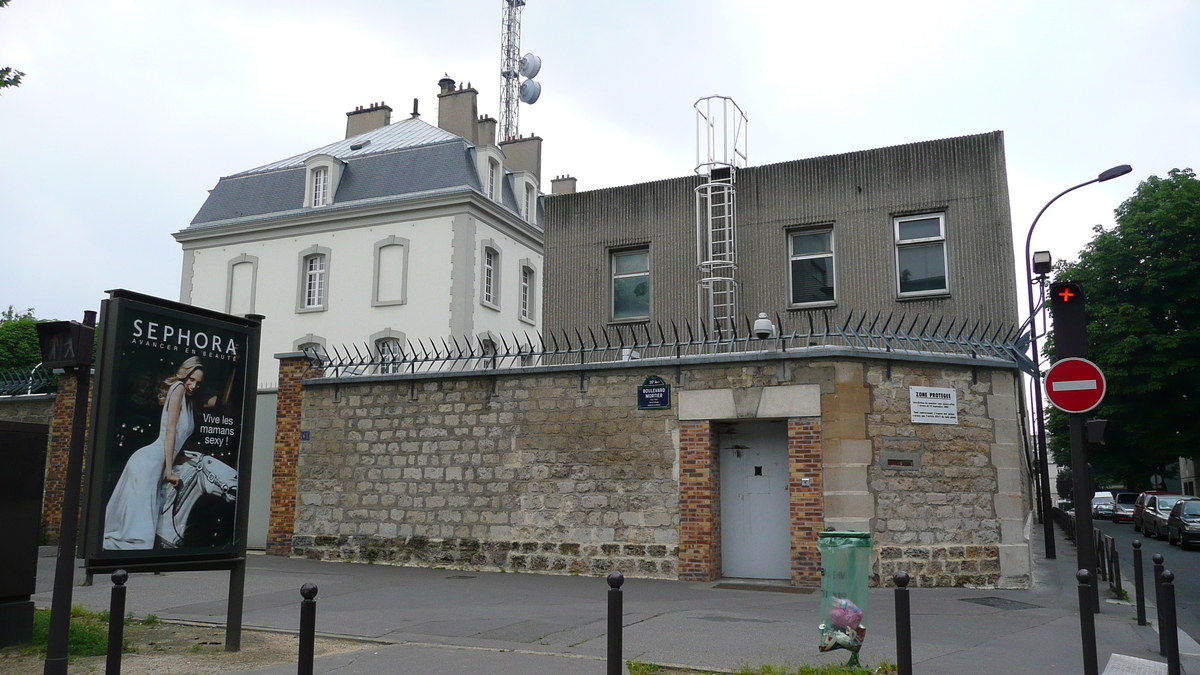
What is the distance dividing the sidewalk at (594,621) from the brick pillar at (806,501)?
0.64 meters

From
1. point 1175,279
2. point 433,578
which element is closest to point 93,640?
point 433,578

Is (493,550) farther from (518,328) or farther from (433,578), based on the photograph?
(518,328)

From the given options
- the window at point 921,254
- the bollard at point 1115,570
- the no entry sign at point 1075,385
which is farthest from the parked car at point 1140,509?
the no entry sign at point 1075,385

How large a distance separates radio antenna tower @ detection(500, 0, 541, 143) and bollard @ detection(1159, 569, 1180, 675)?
36.3 m

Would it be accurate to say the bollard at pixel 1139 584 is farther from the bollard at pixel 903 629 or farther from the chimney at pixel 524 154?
the chimney at pixel 524 154

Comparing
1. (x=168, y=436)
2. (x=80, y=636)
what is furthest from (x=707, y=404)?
(x=80, y=636)

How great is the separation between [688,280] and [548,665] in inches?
430

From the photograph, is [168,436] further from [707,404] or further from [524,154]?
[524,154]

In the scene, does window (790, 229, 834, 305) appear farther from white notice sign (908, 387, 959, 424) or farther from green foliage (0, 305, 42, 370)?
green foliage (0, 305, 42, 370)

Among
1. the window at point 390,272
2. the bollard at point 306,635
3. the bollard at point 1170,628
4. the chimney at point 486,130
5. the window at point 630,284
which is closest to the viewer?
the bollard at point 306,635

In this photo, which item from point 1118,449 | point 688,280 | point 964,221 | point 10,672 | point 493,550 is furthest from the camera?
point 1118,449

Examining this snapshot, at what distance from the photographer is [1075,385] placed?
745 cm

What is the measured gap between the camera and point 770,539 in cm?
1234

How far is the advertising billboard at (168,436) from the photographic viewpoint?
6.77 m
